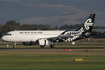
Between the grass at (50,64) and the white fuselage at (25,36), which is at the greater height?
the white fuselage at (25,36)

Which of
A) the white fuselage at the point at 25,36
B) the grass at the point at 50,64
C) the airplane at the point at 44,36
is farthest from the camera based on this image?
the white fuselage at the point at 25,36

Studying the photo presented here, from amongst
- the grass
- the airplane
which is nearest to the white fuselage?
Result: the airplane

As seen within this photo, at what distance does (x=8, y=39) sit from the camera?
66.1 meters

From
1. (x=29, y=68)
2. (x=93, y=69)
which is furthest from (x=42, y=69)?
(x=93, y=69)

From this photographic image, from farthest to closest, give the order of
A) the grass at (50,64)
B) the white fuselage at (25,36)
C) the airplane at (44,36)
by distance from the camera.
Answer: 1. the white fuselage at (25,36)
2. the airplane at (44,36)
3. the grass at (50,64)

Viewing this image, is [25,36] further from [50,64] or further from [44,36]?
[50,64]

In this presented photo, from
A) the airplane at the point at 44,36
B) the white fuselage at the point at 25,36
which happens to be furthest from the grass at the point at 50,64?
the white fuselage at the point at 25,36

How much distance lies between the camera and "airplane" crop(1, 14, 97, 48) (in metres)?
65.3

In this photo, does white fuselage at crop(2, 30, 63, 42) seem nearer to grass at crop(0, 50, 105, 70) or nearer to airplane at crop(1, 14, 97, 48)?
airplane at crop(1, 14, 97, 48)

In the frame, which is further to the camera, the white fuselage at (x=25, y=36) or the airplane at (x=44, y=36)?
the white fuselage at (x=25, y=36)

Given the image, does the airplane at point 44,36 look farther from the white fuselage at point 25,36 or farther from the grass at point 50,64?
the grass at point 50,64

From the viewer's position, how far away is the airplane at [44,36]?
214 feet

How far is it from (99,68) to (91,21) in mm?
45857

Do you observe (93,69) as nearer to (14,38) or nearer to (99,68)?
(99,68)
